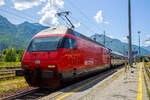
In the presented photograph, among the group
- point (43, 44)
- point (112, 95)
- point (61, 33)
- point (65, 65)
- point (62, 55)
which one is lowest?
point (112, 95)

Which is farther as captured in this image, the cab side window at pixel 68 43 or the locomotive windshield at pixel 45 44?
the cab side window at pixel 68 43

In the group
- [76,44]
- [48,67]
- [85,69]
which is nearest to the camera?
[48,67]

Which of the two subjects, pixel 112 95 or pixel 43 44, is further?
pixel 43 44

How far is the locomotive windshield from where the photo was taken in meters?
8.14

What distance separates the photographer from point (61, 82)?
7.86 metres

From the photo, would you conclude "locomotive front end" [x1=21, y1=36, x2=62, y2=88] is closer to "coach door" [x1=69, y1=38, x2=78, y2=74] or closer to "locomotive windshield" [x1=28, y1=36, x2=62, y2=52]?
"locomotive windshield" [x1=28, y1=36, x2=62, y2=52]

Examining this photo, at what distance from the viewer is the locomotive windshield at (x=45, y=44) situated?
814cm

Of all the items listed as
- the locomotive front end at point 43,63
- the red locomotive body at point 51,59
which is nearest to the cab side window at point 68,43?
the red locomotive body at point 51,59

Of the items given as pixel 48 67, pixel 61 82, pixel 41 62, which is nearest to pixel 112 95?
pixel 61 82

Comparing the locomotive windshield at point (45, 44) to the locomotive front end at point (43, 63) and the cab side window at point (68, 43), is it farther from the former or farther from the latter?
the cab side window at point (68, 43)

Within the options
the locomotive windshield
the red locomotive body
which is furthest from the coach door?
the locomotive windshield

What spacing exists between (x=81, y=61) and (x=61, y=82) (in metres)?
2.96

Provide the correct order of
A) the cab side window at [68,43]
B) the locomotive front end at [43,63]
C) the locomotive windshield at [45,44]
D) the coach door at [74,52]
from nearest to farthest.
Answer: the locomotive front end at [43,63] < the locomotive windshield at [45,44] < the cab side window at [68,43] < the coach door at [74,52]

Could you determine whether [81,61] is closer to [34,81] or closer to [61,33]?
[61,33]
